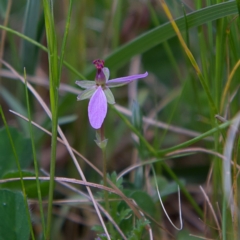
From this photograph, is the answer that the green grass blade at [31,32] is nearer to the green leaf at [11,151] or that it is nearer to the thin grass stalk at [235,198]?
the green leaf at [11,151]

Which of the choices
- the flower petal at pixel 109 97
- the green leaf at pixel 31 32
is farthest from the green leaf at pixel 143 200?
the green leaf at pixel 31 32

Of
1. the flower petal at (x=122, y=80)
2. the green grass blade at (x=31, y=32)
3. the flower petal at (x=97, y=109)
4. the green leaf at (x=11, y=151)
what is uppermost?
the green grass blade at (x=31, y=32)

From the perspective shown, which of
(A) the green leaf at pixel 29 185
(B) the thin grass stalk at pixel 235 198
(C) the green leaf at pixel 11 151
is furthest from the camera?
(C) the green leaf at pixel 11 151

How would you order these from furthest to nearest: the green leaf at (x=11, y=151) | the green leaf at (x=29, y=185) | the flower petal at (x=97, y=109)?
the green leaf at (x=11, y=151)
the green leaf at (x=29, y=185)
the flower petal at (x=97, y=109)

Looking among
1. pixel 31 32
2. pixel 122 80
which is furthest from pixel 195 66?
pixel 31 32

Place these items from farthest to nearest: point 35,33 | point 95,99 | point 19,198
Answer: point 35,33 < point 19,198 < point 95,99

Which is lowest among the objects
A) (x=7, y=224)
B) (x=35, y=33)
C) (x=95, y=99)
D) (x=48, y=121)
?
(x=7, y=224)

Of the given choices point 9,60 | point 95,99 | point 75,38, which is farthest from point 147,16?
point 95,99

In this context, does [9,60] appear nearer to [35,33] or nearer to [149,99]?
[149,99]
